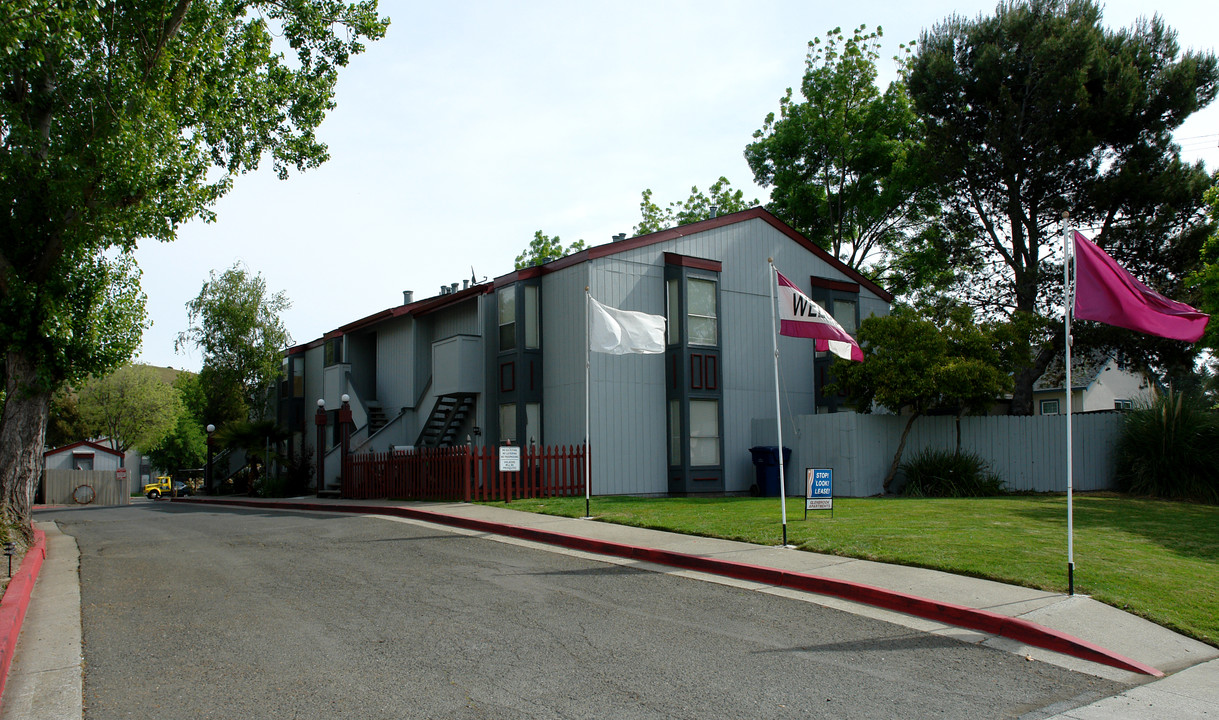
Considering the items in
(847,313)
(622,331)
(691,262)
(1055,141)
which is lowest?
(622,331)

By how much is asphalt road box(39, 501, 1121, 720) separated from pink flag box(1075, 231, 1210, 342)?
4002mm

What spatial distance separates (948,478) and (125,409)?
50892 mm

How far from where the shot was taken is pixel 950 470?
20.2 meters

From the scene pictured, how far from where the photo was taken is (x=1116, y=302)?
8961mm

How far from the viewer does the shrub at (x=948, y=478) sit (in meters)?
20.0

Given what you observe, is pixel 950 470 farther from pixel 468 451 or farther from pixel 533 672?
pixel 533 672

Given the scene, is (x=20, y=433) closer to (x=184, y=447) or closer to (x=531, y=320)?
(x=531, y=320)

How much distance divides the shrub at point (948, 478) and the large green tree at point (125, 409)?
4929cm

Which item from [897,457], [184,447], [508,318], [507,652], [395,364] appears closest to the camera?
[507,652]

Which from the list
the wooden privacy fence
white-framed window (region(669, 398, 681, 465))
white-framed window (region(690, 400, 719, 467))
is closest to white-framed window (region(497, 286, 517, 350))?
white-framed window (region(669, 398, 681, 465))

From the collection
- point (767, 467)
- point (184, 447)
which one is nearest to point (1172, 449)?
point (767, 467)

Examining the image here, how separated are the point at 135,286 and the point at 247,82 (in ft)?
13.6

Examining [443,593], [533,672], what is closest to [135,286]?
[443,593]

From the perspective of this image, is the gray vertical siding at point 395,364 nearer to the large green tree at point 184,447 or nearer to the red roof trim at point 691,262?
the red roof trim at point 691,262
